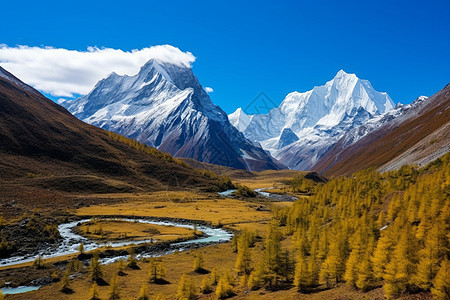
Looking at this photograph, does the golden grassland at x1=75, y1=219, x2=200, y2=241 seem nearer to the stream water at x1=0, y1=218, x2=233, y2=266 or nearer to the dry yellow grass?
the stream water at x1=0, y1=218, x2=233, y2=266

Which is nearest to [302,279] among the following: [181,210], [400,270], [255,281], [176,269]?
[255,281]

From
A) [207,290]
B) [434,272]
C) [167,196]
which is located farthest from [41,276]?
[167,196]

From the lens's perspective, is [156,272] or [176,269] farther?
[176,269]

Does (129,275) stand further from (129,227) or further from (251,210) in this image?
(251,210)

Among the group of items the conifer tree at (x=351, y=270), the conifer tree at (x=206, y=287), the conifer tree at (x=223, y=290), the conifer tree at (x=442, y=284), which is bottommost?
the conifer tree at (x=206, y=287)

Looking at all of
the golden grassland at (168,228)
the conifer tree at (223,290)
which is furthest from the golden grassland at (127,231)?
the conifer tree at (223,290)

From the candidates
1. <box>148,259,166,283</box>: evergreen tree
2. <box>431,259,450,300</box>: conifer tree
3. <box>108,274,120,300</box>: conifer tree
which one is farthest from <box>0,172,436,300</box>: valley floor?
<box>431,259,450,300</box>: conifer tree

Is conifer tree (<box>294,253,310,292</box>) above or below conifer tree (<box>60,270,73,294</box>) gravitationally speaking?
above

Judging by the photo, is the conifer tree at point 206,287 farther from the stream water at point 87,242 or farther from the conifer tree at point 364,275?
the stream water at point 87,242

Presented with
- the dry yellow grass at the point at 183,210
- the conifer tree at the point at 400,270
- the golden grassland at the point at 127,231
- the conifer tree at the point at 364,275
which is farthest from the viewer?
the dry yellow grass at the point at 183,210

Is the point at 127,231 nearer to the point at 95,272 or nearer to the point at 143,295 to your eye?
the point at 95,272

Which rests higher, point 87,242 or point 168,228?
point 168,228

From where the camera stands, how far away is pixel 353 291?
39.0 metres

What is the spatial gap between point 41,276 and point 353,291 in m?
52.3
